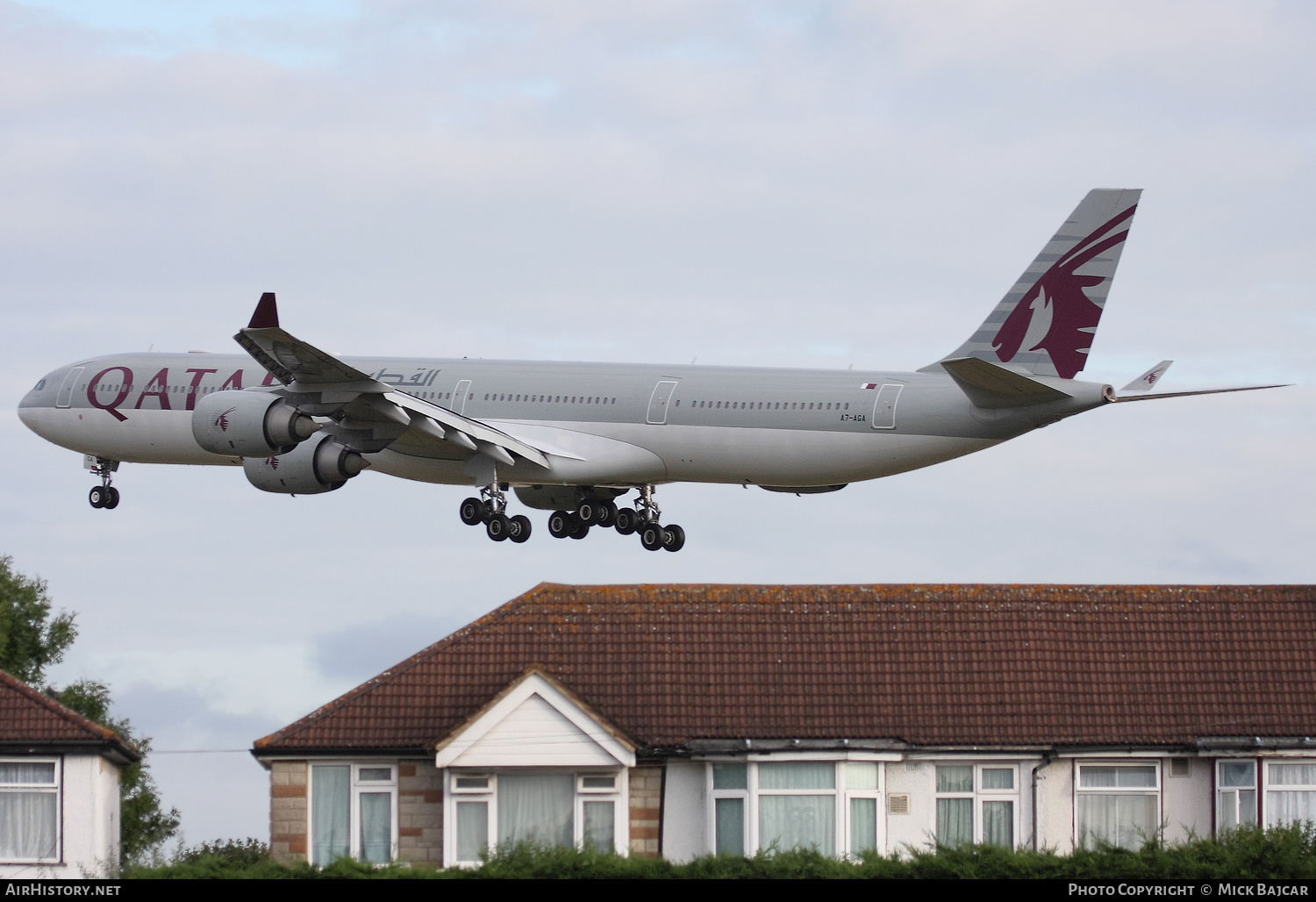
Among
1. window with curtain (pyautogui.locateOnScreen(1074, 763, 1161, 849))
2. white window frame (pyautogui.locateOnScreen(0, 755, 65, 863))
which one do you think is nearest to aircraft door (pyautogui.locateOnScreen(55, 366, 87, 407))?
white window frame (pyautogui.locateOnScreen(0, 755, 65, 863))

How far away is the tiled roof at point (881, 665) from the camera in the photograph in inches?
1895

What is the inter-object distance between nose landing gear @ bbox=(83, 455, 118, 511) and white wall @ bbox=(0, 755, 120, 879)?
874 inches

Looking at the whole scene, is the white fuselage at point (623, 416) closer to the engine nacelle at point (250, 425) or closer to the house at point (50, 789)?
the engine nacelle at point (250, 425)

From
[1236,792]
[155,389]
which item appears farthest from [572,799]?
[155,389]

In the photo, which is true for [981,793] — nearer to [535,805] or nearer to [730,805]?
[730,805]

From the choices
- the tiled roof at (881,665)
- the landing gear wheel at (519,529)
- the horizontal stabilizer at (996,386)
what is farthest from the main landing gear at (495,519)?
the horizontal stabilizer at (996,386)

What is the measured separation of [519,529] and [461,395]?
461cm

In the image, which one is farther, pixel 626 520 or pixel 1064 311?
pixel 626 520

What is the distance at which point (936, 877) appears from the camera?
124 ft

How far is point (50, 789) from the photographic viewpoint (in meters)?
43.5

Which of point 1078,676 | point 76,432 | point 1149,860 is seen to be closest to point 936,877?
point 1149,860
